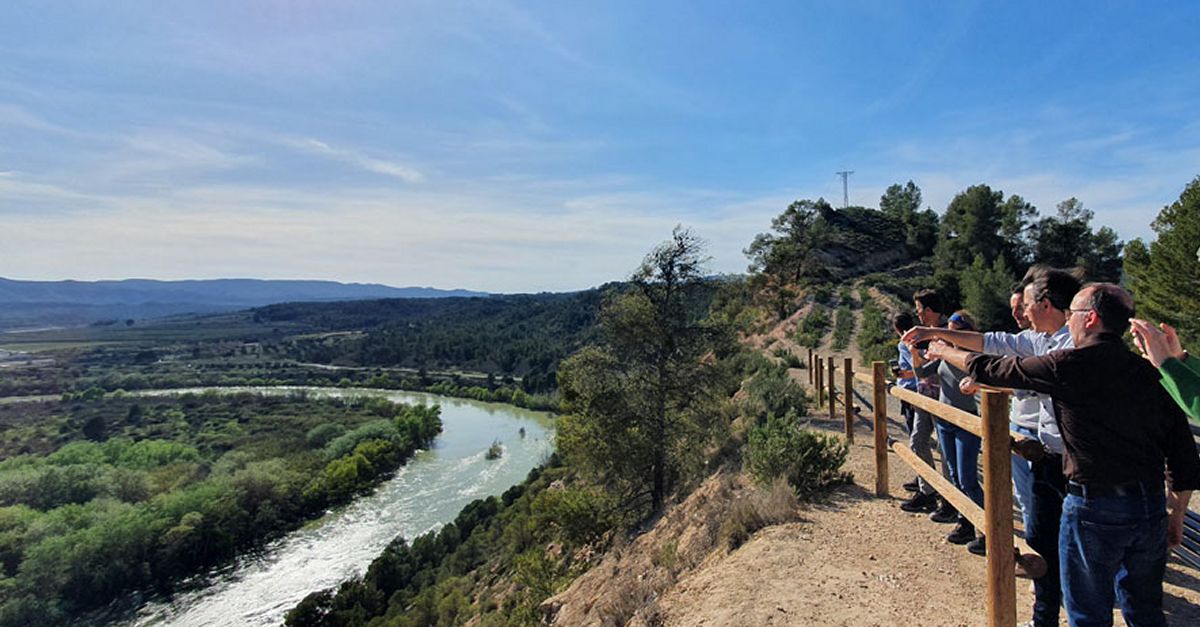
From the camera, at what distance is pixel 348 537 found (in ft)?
120

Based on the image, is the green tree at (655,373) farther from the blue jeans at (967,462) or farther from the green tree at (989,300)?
the green tree at (989,300)

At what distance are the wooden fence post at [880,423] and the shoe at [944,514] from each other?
34.0 inches

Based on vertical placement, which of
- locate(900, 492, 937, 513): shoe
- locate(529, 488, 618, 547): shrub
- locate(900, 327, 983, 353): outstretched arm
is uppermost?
locate(900, 327, 983, 353): outstretched arm

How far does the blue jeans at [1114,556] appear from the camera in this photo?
8.11ft

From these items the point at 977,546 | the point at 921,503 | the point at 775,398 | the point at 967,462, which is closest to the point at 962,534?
the point at 977,546

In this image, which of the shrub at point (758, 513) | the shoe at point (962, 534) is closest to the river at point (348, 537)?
the shrub at point (758, 513)

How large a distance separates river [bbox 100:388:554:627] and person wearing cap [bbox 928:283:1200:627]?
31.5 metres

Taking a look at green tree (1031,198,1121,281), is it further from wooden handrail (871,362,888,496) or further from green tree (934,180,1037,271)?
wooden handrail (871,362,888,496)

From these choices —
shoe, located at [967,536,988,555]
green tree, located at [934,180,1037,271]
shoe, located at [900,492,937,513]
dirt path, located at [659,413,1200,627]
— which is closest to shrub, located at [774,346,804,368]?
shoe, located at [900,492,937,513]

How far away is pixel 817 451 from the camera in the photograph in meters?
7.78

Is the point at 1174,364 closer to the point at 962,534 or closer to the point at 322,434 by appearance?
the point at 962,534

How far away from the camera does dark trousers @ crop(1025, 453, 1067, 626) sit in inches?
130

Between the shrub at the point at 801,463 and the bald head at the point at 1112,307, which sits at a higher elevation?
the bald head at the point at 1112,307

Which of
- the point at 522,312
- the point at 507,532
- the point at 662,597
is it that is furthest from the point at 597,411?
the point at 522,312
